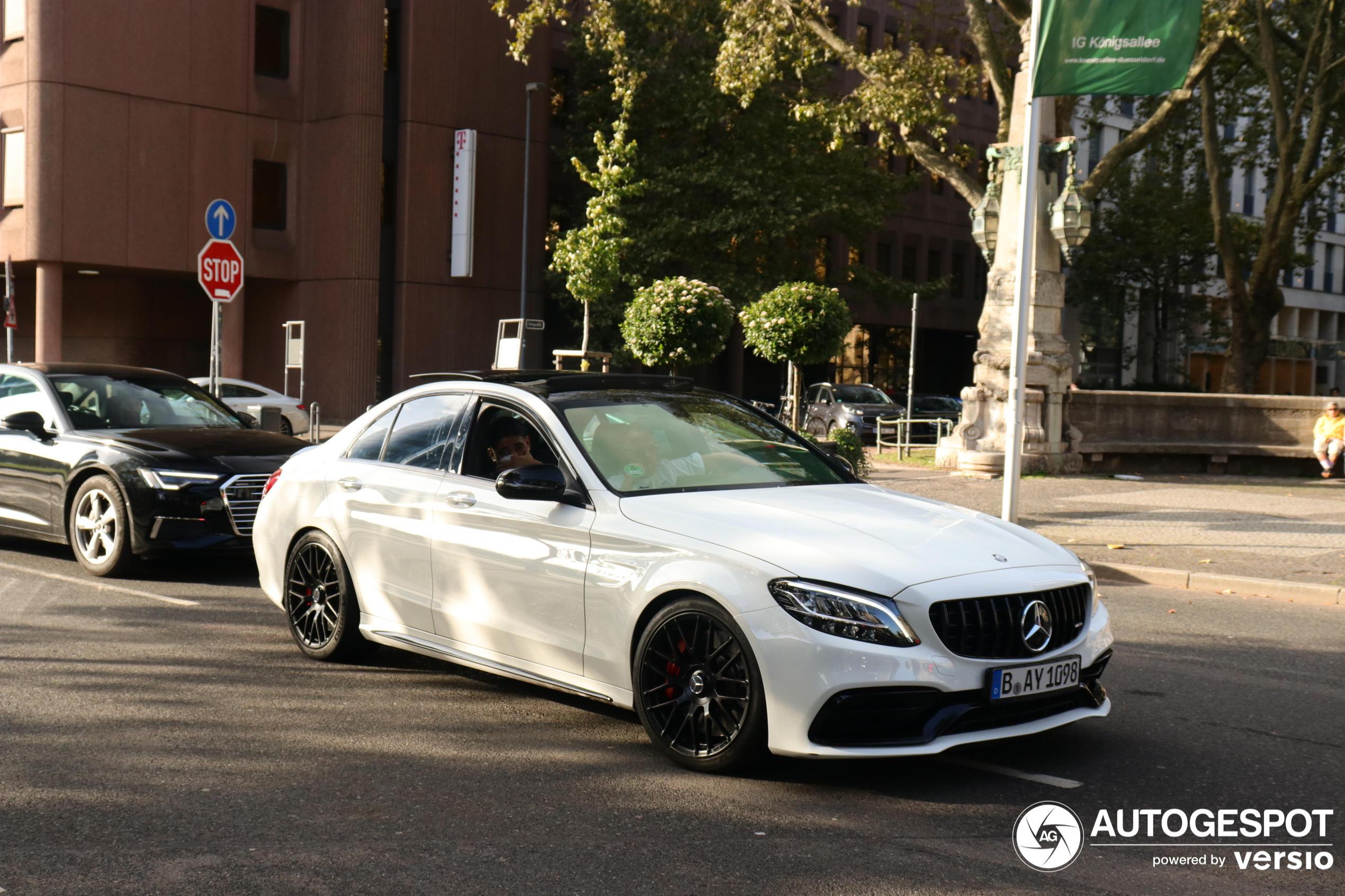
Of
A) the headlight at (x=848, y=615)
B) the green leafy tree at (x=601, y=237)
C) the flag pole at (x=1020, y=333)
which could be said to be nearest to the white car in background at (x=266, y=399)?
the green leafy tree at (x=601, y=237)

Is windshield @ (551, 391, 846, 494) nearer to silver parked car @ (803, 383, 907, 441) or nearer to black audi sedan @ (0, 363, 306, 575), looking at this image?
black audi sedan @ (0, 363, 306, 575)

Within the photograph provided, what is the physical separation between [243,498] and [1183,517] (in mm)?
10074

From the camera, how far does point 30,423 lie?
33.9 ft

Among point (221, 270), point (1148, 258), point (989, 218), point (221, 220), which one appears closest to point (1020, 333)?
point (221, 270)

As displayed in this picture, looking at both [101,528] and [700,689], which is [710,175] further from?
[700,689]

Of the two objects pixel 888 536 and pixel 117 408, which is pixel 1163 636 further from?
A: pixel 117 408

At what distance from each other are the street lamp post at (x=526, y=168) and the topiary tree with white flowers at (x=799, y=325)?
69.1ft

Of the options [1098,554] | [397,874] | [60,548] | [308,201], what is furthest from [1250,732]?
[308,201]

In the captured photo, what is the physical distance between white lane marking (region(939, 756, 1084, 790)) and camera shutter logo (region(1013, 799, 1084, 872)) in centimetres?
27

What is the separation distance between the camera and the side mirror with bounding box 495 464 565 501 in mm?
5723

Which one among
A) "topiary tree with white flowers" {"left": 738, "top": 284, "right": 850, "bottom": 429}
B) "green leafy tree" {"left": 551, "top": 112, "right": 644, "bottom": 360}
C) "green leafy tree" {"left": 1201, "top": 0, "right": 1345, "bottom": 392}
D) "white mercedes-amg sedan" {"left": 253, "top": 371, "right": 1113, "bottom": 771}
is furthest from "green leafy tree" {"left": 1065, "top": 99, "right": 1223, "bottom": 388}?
"white mercedes-amg sedan" {"left": 253, "top": 371, "right": 1113, "bottom": 771}

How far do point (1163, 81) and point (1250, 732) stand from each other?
8.26 meters

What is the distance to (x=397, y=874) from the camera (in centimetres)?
410

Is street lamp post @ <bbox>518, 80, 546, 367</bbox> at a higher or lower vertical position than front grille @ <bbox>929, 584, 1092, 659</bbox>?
higher
